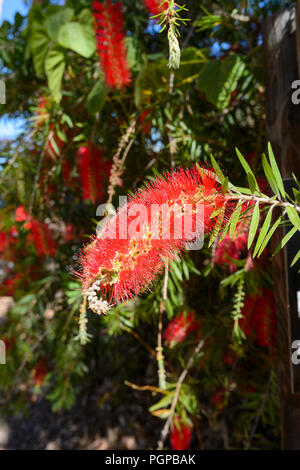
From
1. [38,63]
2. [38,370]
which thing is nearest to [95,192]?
[38,63]

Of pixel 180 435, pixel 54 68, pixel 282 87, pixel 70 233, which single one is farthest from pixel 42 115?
pixel 180 435

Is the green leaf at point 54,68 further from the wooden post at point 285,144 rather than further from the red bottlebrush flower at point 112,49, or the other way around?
the wooden post at point 285,144

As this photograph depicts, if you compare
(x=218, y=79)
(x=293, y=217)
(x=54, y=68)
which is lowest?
(x=293, y=217)

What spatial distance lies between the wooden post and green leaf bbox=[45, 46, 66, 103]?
42 cm

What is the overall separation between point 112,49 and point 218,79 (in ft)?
0.69

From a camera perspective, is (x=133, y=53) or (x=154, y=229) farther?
(x=133, y=53)

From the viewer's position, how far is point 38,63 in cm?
85

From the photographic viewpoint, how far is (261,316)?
0.76 metres

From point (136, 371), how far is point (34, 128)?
874mm

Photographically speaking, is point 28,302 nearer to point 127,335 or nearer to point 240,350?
point 127,335

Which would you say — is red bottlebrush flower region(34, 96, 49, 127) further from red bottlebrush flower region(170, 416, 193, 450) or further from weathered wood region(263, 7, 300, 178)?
red bottlebrush flower region(170, 416, 193, 450)

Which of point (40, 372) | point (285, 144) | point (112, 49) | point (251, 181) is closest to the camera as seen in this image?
point (251, 181)

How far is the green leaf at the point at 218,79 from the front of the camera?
0.71m

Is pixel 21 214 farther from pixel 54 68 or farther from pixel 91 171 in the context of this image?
pixel 54 68
